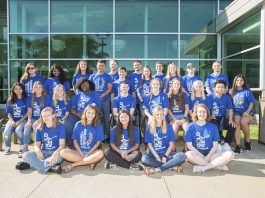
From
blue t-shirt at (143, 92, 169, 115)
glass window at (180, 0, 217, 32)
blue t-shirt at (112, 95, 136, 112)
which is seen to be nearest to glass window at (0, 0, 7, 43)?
glass window at (180, 0, 217, 32)

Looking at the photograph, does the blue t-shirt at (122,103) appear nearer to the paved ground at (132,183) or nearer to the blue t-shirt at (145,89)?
the blue t-shirt at (145,89)

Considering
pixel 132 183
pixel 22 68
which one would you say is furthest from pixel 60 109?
pixel 22 68

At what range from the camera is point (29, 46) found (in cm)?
1387

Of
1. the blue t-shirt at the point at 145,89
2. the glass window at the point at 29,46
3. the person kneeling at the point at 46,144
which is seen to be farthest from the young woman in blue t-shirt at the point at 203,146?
the glass window at the point at 29,46

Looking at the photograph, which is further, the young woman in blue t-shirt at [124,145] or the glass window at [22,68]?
the glass window at [22,68]

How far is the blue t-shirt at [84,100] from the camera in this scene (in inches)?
283

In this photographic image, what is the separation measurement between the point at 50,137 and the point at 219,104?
12.3ft

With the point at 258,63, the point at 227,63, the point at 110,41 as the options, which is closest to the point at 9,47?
the point at 110,41

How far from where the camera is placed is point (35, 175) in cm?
533

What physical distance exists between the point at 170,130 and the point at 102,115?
7.49 feet

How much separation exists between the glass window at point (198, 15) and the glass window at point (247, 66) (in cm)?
171

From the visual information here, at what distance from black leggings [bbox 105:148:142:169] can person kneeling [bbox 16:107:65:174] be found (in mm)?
824

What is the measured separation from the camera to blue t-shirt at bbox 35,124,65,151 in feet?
19.1

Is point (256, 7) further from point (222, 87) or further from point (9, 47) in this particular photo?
point (9, 47)
